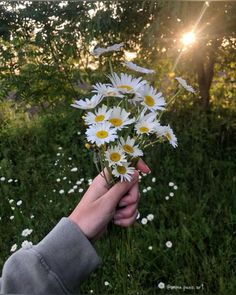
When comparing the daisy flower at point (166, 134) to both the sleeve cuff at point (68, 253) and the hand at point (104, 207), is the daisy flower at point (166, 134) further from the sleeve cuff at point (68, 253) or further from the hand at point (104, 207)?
the sleeve cuff at point (68, 253)

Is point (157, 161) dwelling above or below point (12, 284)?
below

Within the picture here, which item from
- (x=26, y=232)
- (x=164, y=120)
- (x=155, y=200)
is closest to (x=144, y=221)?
(x=155, y=200)

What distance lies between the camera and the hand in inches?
25.3

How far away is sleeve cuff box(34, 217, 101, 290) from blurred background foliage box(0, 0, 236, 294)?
0.82 meters

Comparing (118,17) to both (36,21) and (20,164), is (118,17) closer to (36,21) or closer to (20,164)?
(36,21)

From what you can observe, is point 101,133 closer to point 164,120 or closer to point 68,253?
point 68,253

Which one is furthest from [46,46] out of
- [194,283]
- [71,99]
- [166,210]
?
[194,283]

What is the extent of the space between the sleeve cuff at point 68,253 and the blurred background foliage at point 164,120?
0.82 m

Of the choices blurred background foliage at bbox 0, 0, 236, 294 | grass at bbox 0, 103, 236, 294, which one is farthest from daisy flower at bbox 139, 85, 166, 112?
blurred background foliage at bbox 0, 0, 236, 294

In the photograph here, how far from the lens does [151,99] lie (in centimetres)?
71

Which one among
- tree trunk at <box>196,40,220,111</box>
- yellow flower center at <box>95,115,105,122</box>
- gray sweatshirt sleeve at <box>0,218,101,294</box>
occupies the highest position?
yellow flower center at <box>95,115,105,122</box>

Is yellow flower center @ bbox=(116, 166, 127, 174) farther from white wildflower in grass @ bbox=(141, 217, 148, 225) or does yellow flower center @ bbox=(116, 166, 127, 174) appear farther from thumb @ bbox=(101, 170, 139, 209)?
white wildflower in grass @ bbox=(141, 217, 148, 225)

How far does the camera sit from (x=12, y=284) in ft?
2.04

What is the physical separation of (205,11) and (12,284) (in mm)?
1541
